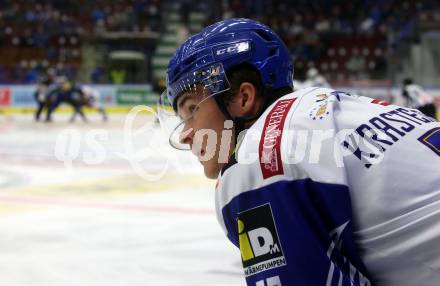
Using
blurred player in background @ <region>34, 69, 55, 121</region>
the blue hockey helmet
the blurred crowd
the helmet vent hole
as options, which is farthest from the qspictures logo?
the blurred crowd

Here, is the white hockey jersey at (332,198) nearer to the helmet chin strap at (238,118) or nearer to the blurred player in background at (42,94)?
the helmet chin strap at (238,118)

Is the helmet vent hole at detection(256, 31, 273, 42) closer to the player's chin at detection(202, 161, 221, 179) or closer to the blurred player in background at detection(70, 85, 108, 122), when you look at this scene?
the player's chin at detection(202, 161, 221, 179)

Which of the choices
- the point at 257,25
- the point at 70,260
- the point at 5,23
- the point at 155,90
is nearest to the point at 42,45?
the point at 5,23

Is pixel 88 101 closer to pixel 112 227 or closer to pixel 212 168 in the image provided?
pixel 112 227

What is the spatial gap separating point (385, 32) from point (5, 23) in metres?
11.8

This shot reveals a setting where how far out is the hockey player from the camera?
3.59 ft

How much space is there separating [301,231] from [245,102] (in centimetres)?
35

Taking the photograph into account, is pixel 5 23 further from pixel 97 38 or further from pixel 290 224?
pixel 290 224

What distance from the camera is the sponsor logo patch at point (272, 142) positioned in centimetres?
111

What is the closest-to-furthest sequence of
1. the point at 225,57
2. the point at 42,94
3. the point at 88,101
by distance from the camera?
1. the point at 225,57
2. the point at 88,101
3. the point at 42,94

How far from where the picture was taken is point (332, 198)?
43.2 inches

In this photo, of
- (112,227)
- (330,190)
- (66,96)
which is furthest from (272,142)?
(66,96)

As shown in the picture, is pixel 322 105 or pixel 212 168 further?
pixel 212 168

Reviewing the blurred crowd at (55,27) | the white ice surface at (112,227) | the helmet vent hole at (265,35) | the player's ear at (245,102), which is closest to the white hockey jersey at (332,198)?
the player's ear at (245,102)
